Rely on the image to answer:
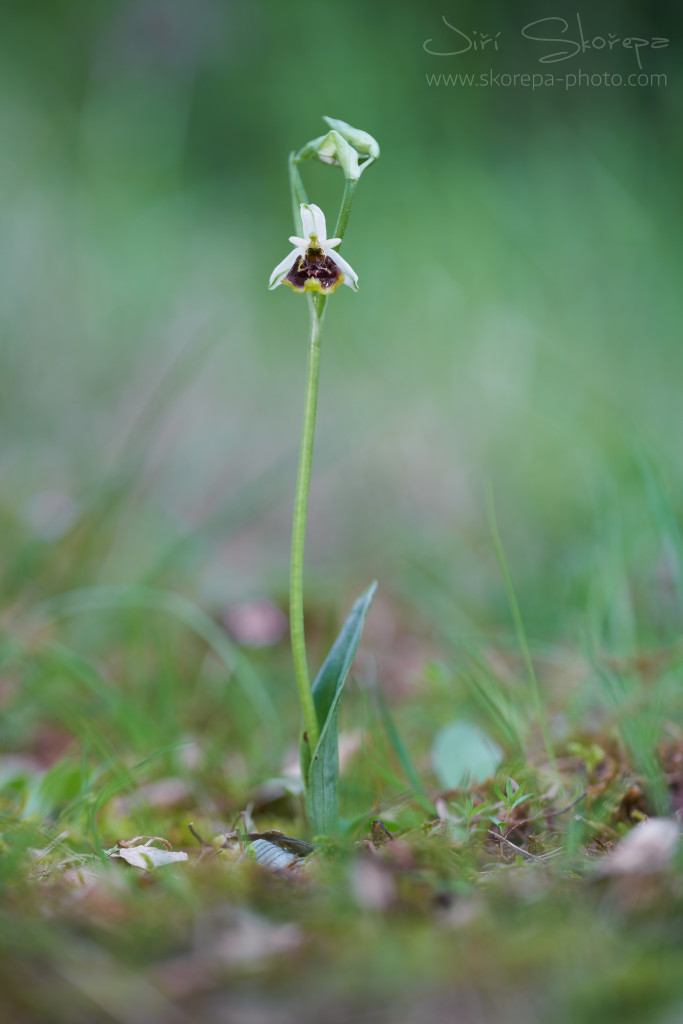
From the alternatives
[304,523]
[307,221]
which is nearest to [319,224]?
[307,221]

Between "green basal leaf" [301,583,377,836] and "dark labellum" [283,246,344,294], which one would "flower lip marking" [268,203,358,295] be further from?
"green basal leaf" [301,583,377,836]

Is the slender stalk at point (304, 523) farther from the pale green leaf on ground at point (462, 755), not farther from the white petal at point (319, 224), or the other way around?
the pale green leaf on ground at point (462, 755)

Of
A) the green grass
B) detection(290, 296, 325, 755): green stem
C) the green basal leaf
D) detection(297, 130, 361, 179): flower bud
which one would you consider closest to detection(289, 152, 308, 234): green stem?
detection(297, 130, 361, 179): flower bud

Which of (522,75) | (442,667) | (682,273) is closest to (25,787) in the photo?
(442,667)

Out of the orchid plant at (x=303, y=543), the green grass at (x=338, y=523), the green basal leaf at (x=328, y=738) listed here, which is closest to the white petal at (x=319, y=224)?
the orchid plant at (x=303, y=543)

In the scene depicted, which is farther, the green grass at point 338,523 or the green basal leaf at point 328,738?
the green basal leaf at point 328,738

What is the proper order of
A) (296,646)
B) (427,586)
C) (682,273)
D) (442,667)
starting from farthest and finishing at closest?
(682,273), (427,586), (442,667), (296,646)

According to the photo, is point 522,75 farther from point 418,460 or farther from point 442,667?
point 442,667

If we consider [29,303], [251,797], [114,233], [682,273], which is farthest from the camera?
[114,233]
